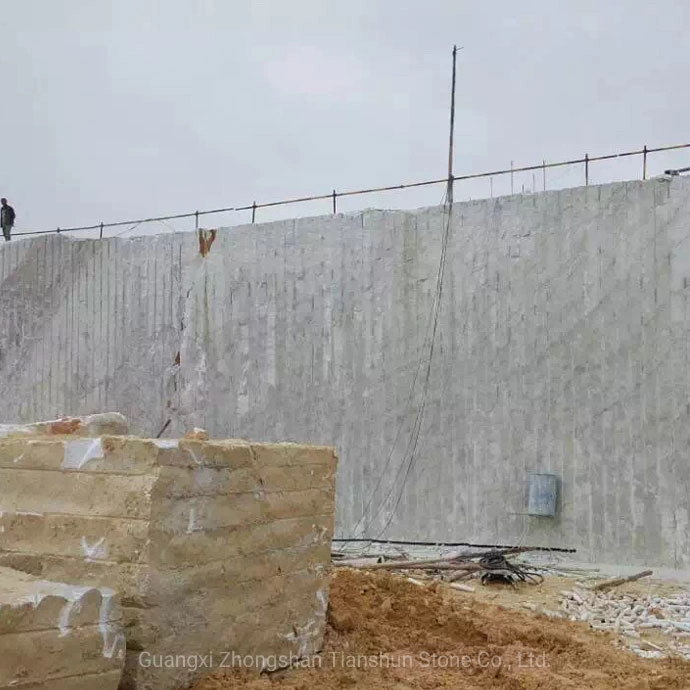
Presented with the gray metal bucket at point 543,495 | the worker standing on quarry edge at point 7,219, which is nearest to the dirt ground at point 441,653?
the gray metal bucket at point 543,495

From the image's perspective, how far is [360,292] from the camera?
10781 millimetres

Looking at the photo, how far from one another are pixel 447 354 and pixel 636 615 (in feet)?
12.9

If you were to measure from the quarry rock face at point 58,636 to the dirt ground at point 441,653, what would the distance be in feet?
2.00

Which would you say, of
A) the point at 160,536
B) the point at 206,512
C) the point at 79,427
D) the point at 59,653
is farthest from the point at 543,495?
the point at 59,653

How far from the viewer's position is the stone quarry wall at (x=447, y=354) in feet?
29.8

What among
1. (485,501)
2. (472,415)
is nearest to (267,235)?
(472,415)

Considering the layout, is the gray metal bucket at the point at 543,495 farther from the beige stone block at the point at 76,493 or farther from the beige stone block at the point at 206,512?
the beige stone block at the point at 76,493

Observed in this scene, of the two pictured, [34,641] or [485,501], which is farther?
[485,501]

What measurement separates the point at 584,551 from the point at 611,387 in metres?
1.70

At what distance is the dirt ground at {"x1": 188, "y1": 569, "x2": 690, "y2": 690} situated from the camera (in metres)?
4.40

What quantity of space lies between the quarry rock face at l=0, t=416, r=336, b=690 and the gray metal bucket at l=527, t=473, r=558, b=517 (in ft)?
17.6

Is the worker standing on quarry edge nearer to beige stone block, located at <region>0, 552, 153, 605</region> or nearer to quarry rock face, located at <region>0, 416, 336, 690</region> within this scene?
quarry rock face, located at <region>0, 416, 336, 690</region>

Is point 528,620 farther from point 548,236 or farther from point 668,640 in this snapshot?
point 548,236

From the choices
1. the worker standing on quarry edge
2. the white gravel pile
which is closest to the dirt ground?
the white gravel pile
